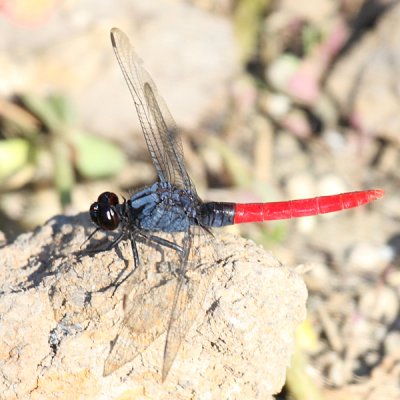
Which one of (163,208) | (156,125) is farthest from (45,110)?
(163,208)

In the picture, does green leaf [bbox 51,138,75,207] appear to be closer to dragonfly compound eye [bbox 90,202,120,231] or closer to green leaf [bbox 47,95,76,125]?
green leaf [bbox 47,95,76,125]

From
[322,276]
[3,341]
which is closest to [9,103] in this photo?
[322,276]

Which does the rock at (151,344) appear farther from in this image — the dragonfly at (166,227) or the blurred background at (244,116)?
the blurred background at (244,116)

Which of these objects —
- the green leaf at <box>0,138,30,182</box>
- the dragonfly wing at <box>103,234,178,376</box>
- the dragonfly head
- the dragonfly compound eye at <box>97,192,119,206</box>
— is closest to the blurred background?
the green leaf at <box>0,138,30,182</box>

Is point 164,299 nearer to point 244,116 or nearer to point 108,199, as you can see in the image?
point 108,199

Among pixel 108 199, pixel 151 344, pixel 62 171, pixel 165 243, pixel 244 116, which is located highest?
pixel 244 116

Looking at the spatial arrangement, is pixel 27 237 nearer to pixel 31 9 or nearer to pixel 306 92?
pixel 31 9
